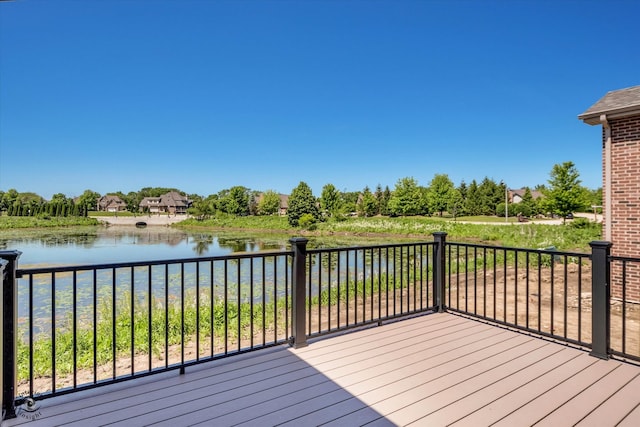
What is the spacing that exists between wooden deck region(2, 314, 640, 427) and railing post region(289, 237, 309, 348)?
0.11m

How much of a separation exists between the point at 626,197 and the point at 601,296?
4.40m

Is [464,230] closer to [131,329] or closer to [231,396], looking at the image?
[231,396]

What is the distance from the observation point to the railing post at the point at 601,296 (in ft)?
8.00

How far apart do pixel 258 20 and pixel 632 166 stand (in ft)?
36.6

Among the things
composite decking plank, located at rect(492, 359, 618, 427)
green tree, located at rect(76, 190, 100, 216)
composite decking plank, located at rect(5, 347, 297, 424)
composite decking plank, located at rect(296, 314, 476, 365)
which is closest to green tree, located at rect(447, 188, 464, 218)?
composite decking plank, located at rect(296, 314, 476, 365)

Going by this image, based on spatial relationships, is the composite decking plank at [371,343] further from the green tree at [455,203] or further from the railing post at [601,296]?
the green tree at [455,203]

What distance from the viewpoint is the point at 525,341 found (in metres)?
2.85

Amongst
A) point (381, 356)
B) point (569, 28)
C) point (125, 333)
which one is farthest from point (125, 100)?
point (381, 356)

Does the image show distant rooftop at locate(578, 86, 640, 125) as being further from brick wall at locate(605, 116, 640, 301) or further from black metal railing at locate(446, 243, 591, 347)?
black metal railing at locate(446, 243, 591, 347)

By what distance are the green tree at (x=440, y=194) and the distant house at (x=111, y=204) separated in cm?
5409

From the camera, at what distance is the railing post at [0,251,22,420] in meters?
1.71

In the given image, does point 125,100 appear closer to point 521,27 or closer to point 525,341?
point 521,27

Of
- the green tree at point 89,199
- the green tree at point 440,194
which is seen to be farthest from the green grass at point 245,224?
the green tree at point 89,199

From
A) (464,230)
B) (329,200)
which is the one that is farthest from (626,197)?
(329,200)
